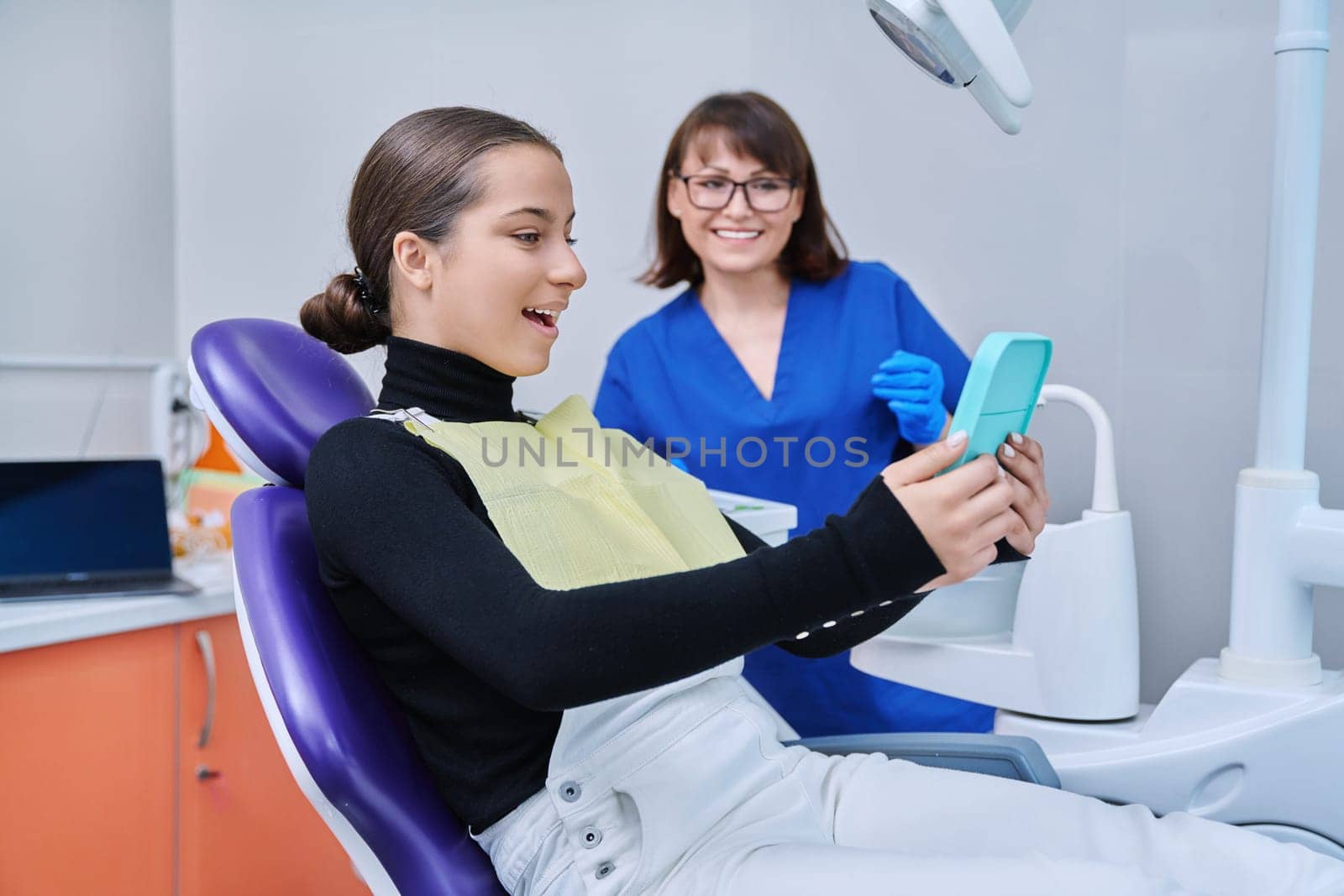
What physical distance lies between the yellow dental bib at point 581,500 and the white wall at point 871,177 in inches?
38.8

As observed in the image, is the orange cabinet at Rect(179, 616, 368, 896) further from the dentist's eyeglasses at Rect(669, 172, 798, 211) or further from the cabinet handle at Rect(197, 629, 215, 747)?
the dentist's eyeglasses at Rect(669, 172, 798, 211)

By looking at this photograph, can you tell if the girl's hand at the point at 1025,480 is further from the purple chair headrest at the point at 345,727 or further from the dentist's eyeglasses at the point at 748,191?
the dentist's eyeglasses at the point at 748,191

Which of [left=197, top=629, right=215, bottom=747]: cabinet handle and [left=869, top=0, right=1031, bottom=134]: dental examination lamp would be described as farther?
[left=197, top=629, right=215, bottom=747]: cabinet handle

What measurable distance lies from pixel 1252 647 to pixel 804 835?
568 mm

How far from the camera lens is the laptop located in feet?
5.03

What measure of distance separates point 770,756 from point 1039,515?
30 centimetres

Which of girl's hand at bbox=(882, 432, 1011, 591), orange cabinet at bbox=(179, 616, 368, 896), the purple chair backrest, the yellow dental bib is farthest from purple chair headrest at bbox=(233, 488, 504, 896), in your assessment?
orange cabinet at bbox=(179, 616, 368, 896)

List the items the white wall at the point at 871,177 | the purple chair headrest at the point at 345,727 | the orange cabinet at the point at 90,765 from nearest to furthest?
the purple chair headrest at the point at 345,727 → the orange cabinet at the point at 90,765 → the white wall at the point at 871,177

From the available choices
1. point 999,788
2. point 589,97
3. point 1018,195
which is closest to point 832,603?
point 999,788

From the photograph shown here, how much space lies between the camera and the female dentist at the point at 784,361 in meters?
1.62

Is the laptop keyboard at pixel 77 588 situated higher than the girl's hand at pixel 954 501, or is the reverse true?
the girl's hand at pixel 954 501

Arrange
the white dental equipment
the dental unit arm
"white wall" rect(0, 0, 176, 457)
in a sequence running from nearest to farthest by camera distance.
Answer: the white dental equipment
the dental unit arm
"white wall" rect(0, 0, 176, 457)

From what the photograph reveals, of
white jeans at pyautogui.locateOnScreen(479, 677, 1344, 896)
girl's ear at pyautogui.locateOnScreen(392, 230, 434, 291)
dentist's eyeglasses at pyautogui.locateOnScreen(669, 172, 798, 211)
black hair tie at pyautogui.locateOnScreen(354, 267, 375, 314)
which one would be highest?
dentist's eyeglasses at pyautogui.locateOnScreen(669, 172, 798, 211)

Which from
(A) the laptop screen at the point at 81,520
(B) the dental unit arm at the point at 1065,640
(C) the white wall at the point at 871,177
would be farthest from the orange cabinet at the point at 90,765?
(B) the dental unit arm at the point at 1065,640
